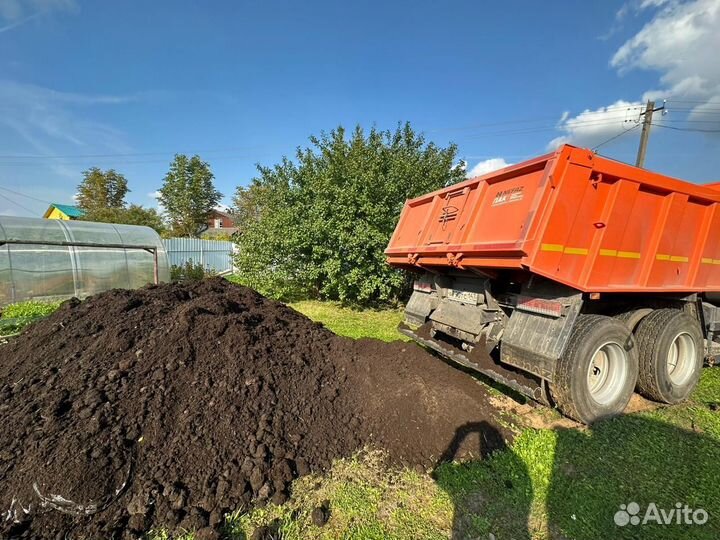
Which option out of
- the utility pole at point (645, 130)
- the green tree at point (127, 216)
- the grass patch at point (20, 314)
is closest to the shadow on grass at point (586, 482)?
the grass patch at point (20, 314)

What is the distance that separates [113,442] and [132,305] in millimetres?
2678

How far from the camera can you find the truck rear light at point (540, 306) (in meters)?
3.55

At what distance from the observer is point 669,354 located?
14.8 feet

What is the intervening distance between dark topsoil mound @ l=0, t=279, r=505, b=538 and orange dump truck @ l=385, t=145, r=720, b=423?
857 millimetres

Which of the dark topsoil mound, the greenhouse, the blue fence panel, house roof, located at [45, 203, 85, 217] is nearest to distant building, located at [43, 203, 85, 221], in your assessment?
house roof, located at [45, 203, 85, 217]

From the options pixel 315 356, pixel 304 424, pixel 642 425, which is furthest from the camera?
pixel 315 356

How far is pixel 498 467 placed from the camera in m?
3.07

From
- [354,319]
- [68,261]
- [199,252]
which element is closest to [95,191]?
[199,252]

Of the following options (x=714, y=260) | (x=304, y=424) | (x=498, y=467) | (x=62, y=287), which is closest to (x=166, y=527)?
(x=304, y=424)

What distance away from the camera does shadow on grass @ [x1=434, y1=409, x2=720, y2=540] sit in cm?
247

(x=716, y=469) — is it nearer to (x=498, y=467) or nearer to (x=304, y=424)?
(x=498, y=467)

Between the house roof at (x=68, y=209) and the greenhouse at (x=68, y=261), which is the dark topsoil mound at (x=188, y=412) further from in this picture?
the house roof at (x=68, y=209)
